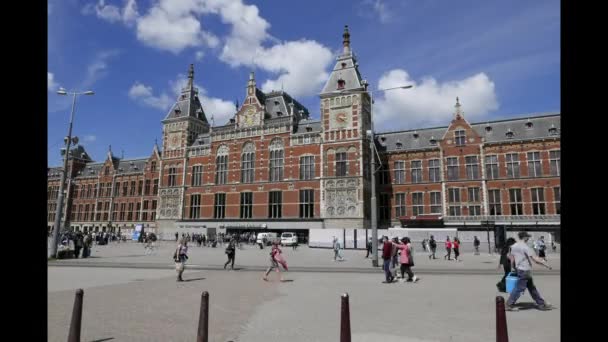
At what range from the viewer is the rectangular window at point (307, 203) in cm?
4481

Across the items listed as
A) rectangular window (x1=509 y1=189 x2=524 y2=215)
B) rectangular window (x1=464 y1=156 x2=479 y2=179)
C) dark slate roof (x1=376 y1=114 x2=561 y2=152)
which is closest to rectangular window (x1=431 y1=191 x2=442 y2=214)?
rectangular window (x1=464 y1=156 x2=479 y2=179)

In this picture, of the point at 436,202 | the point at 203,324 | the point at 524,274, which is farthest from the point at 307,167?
the point at 203,324

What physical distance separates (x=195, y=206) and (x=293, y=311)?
46.1 m

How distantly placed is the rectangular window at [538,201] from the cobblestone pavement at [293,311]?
28382mm

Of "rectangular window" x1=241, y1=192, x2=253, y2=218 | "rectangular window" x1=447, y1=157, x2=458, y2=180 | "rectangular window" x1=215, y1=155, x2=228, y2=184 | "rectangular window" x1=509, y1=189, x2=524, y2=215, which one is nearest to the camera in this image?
"rectangular window" x1=509, y1=189, x2=524, y2=215

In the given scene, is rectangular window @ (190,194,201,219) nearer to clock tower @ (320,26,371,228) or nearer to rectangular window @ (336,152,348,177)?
clock tower @ (320,26,371,228)

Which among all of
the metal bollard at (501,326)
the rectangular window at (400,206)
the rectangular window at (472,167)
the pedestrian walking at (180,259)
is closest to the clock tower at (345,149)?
the rectangular window at (400,206)

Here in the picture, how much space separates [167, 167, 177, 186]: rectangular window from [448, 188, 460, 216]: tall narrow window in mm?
38935

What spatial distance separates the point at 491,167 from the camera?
41469 millimetres

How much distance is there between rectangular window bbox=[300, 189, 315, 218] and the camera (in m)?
44.8

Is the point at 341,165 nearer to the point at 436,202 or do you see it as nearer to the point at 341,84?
the point at 341,84

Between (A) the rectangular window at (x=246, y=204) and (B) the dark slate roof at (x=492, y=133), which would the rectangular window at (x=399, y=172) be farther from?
(A) the rectangular window at (x=246, y=204)

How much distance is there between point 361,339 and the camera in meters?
6.88
